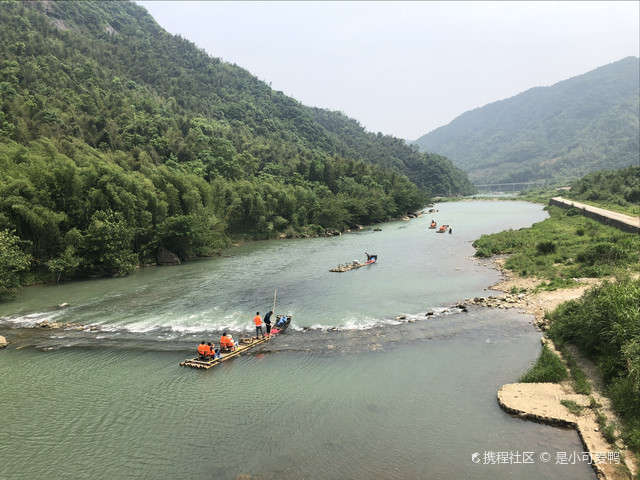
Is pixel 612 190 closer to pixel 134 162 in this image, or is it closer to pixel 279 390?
pixel 279 390

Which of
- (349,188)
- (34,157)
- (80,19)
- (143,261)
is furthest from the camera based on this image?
(80,19)

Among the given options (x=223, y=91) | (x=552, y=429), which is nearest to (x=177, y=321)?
(x=552, y=429)

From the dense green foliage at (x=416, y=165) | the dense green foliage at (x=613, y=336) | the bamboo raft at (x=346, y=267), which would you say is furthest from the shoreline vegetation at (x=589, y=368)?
the dense green foliage at (x=416, y=165)

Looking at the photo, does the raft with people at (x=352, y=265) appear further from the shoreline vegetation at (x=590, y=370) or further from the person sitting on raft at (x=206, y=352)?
the person sitting on raft at (x=206, y=352)

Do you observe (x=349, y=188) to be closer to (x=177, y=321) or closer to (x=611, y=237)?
(x=611, y=237)

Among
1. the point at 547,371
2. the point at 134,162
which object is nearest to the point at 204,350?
the point at 547,371
